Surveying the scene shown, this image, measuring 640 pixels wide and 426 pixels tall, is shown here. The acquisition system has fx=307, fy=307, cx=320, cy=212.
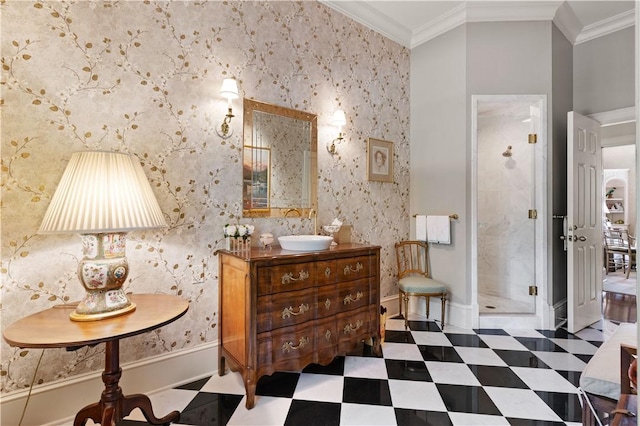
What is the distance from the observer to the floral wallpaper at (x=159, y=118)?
159cm

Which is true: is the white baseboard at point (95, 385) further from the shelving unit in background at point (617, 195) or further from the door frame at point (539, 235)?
the shelving unit in background at point (617, 195)

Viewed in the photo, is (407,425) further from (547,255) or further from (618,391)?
(547,255)

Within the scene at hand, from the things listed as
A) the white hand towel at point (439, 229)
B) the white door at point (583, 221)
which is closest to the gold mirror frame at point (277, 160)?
the white hand towel at point (439, 229)

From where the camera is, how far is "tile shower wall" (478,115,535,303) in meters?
3.58

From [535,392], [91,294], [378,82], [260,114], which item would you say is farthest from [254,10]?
[535,392]

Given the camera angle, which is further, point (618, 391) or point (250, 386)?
point (250, 386)

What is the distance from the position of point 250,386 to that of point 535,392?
1777mm

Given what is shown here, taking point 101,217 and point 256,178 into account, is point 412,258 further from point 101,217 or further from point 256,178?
point 101,217

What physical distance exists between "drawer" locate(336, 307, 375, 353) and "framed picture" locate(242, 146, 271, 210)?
105cm

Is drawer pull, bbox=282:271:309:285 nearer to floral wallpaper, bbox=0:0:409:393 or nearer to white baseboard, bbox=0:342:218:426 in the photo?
floral wallpaper, bbox=0:0:409:393

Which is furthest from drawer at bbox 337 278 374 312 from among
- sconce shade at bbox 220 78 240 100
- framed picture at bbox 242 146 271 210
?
sconce shade at bbox 220 78 240 100

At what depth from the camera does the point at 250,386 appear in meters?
1.81

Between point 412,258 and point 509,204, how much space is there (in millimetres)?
1427

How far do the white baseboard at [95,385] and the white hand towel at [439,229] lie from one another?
2336 mm
